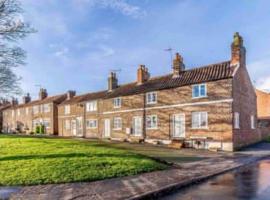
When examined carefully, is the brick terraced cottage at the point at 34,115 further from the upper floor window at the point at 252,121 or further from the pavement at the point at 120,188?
the pavement at the point at 120,188

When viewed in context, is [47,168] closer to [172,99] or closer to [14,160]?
[14,160]

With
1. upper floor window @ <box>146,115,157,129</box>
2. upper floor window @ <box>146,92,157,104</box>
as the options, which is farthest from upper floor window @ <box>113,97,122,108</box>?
upper floor window @ <box>146,115,157,129</box>

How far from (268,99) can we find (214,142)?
100 ft

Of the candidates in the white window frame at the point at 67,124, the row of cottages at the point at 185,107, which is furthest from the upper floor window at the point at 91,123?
the white window frame at the point at 67,124

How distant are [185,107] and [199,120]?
2171 millimetres

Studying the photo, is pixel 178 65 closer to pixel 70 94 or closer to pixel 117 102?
pixel 117 102

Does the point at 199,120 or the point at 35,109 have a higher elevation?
the point at 35,109

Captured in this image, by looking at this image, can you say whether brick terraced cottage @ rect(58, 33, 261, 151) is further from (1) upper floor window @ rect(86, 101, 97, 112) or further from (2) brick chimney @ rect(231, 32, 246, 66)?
(1) upper floor window @ rect(86, 101, 97, 112)

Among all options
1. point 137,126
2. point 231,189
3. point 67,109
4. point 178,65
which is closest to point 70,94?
point 67,109

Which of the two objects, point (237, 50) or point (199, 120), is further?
point (199, 120)

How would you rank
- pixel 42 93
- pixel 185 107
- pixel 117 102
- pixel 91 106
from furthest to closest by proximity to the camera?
pixel 42 93 → pixel 91 106 → pixel 117 102 → pixel 185 107

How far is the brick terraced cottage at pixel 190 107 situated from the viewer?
1068 inches

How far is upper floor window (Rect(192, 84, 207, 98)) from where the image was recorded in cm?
2883

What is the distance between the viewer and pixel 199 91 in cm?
2923
